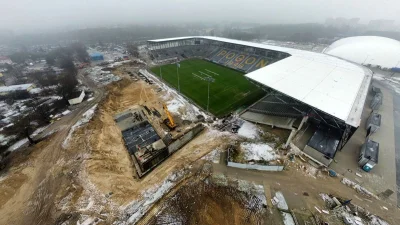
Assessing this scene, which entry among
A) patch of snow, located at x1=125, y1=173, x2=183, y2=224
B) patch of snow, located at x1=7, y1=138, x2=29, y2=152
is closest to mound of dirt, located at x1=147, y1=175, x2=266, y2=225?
patch of snow, located at x1=125, y1=173, x2=183, y2=224

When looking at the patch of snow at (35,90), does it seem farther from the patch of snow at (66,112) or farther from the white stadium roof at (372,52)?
the white stadium roof at (372,52)

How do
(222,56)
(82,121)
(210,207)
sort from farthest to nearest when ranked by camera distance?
(222,56) → (82,121) → (210,207)

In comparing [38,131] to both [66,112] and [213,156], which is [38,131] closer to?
[66,112]

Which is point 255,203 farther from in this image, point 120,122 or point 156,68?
point 156,68

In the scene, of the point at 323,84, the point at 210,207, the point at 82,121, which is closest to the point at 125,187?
the point at 210,207

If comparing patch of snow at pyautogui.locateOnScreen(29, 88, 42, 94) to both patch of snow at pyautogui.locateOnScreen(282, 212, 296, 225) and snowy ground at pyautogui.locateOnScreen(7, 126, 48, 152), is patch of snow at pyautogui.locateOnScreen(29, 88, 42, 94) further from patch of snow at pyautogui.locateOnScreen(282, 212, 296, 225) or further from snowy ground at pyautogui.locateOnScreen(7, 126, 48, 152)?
patch of snow at pyautogui.locateOnScreen(282, 212, 296, 225)

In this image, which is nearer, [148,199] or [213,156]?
[148,199]

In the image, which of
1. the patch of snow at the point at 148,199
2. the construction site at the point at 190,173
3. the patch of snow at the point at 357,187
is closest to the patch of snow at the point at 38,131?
the construction site at the point at 190,173
